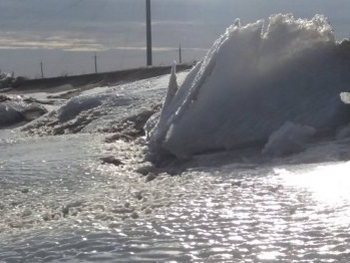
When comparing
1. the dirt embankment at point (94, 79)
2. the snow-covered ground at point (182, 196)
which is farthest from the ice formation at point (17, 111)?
the dirt embankment at point (94, 79)

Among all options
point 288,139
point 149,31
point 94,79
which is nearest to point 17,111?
point 94,79

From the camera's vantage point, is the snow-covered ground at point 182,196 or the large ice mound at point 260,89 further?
the large ice mound at point 260,89

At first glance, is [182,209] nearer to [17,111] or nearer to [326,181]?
[326,181]

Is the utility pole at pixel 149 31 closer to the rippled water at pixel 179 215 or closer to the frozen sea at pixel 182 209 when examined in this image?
the frozen sea at pixel 182 209

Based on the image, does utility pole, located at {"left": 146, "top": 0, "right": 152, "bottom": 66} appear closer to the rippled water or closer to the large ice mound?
the large ice mound

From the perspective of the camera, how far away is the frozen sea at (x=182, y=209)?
3.92 metres

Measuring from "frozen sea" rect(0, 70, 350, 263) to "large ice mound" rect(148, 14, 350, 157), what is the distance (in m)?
0.29

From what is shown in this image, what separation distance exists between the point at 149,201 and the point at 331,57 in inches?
106

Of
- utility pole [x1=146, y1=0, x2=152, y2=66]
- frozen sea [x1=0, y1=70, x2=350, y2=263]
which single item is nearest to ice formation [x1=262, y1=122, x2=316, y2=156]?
frozen sea [x1=0, y1=70, x2=350, y2=263]

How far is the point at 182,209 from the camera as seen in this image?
4613 mm

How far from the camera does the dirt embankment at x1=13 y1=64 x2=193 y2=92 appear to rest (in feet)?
56.1

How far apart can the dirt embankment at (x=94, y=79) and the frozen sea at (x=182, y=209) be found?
9.92 meters

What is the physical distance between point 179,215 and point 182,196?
0.44 m

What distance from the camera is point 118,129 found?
856 centimetres
